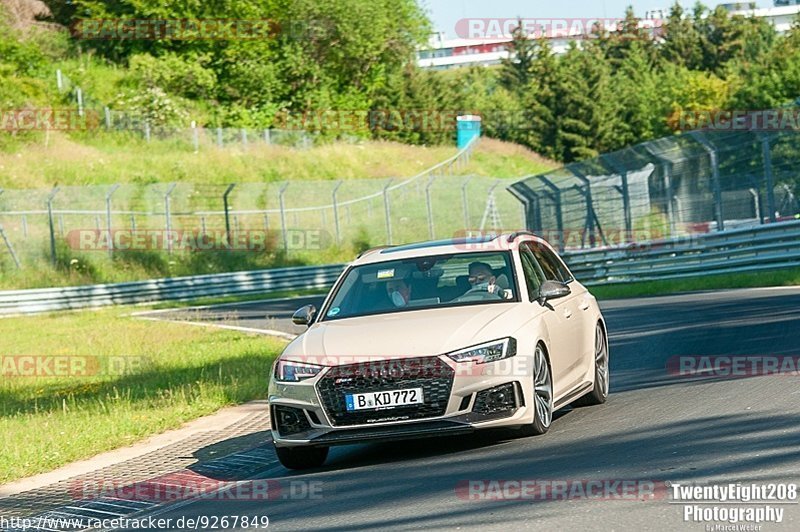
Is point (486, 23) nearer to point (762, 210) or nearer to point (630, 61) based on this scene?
point (762, 210)

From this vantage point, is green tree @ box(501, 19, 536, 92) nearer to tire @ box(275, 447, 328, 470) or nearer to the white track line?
the white track line

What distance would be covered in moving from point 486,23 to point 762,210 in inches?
363

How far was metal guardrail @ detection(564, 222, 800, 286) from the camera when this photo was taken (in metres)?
25.7

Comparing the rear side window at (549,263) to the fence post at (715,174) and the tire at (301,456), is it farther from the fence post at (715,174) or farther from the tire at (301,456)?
the fence post at (715,174)

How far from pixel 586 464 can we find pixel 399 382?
1442 millimetres

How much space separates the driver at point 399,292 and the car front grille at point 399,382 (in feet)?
4.42

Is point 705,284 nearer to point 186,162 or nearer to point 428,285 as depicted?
point 428,285

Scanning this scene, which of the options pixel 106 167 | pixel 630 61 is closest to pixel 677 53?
pixel 630 61

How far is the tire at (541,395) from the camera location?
9336 millimetres

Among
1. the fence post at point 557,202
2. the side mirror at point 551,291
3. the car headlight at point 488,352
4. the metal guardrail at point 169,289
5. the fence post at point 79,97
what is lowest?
the metal guardrail at point 169,289

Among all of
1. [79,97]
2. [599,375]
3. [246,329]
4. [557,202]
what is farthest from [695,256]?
[79,97]

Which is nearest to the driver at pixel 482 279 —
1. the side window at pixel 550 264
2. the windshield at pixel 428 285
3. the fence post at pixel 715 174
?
the windshield at pixel 428 285

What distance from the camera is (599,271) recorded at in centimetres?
3156

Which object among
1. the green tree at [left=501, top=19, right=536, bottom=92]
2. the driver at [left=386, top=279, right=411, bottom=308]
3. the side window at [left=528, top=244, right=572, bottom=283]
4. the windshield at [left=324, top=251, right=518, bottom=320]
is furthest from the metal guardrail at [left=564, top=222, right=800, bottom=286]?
the green tree at [left=501, top=19, right=536, bottom=92]
